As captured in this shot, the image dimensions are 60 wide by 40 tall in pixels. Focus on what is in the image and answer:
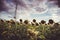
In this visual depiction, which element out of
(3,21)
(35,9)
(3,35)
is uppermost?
(35,9)

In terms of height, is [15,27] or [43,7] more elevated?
[43,7]

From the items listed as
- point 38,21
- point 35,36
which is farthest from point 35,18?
point 35,36

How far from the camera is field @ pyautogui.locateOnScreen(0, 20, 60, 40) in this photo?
2.35 m

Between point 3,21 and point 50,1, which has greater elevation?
point 50,1

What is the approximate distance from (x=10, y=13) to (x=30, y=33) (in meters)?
0.35

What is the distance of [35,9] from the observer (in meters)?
2.44

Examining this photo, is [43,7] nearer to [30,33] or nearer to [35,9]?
[35,9]

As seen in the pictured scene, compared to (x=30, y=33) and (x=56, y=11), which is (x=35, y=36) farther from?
(x=56, y=11)

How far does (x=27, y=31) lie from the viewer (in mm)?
2391

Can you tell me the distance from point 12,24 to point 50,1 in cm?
52

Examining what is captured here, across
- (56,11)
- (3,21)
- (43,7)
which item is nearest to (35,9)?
(43,7)

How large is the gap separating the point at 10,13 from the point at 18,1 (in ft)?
0.57

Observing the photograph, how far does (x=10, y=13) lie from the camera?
8.11 ft

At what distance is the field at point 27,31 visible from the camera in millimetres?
2354
